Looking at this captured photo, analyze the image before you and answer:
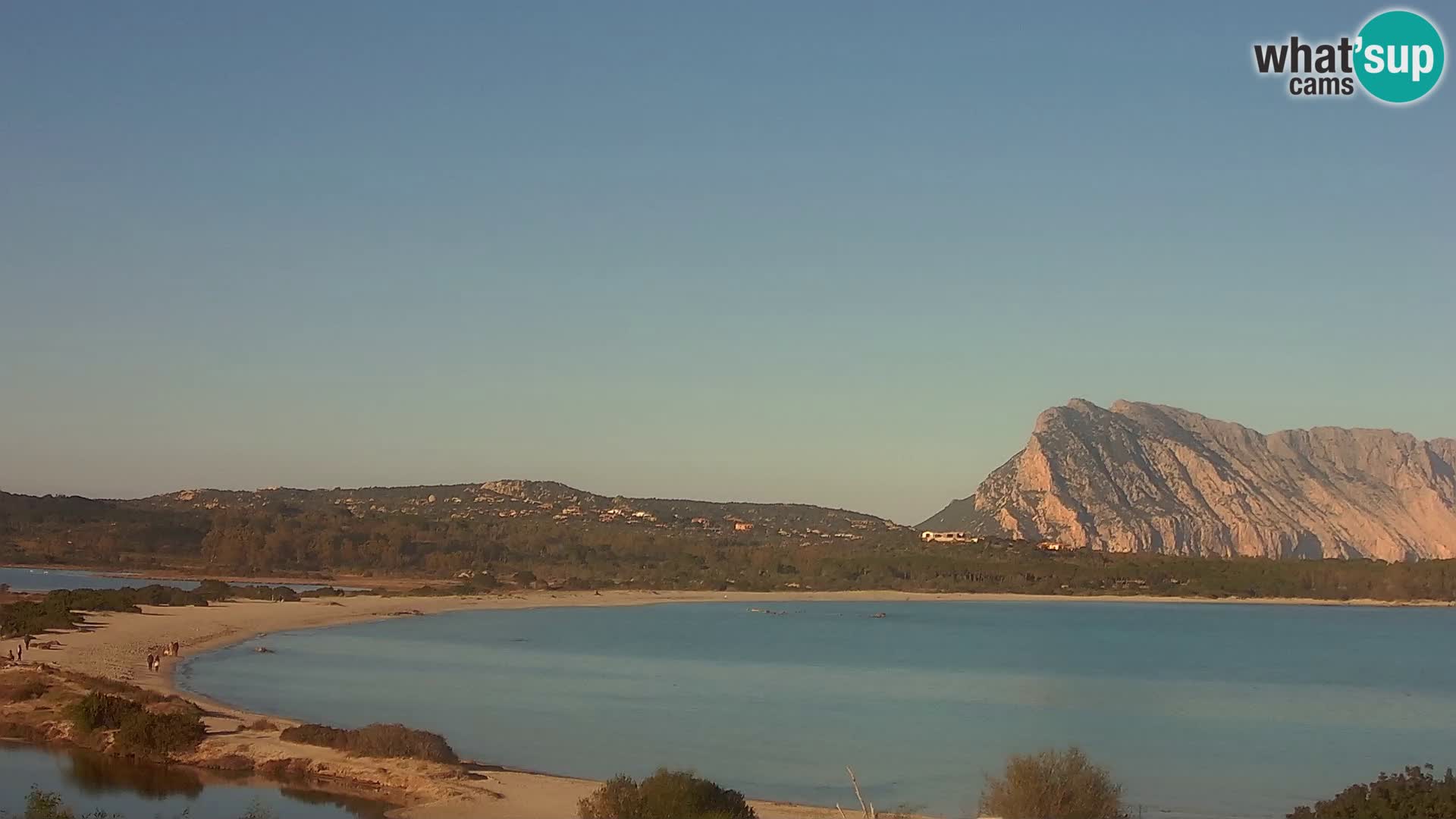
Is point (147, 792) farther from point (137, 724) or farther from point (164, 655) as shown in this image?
point (164, 655)

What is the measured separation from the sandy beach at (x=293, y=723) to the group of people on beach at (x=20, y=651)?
0.40 m

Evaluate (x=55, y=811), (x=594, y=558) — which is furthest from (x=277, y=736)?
(x=594, y=558)

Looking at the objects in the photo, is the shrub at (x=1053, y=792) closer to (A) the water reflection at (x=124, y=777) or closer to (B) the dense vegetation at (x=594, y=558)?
(A) the water reflection at (x=124, y=777)

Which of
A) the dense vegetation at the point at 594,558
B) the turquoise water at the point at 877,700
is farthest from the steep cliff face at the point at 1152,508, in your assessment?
the turquoise water at the point at 877,700

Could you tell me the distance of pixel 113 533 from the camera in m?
115

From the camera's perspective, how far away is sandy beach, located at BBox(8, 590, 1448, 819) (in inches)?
843

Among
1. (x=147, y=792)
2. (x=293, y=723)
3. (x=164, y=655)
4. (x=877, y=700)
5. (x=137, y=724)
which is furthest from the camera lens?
(x=164, y=655)

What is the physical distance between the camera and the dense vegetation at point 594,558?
114 metres

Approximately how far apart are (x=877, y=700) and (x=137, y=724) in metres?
22.4

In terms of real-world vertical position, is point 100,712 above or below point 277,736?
above

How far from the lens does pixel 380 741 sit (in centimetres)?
2467

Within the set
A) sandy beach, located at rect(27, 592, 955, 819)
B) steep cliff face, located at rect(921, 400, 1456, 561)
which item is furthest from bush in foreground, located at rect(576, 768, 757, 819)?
steep cliff face, located at rect(921, 400, 1456, 561)

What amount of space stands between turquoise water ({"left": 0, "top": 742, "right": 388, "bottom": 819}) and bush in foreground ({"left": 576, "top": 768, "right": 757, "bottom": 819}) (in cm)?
396

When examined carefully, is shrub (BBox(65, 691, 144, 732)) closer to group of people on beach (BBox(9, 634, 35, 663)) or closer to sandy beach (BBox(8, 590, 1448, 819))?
sandy beach (BBox(8, 590, 1448, 819))
